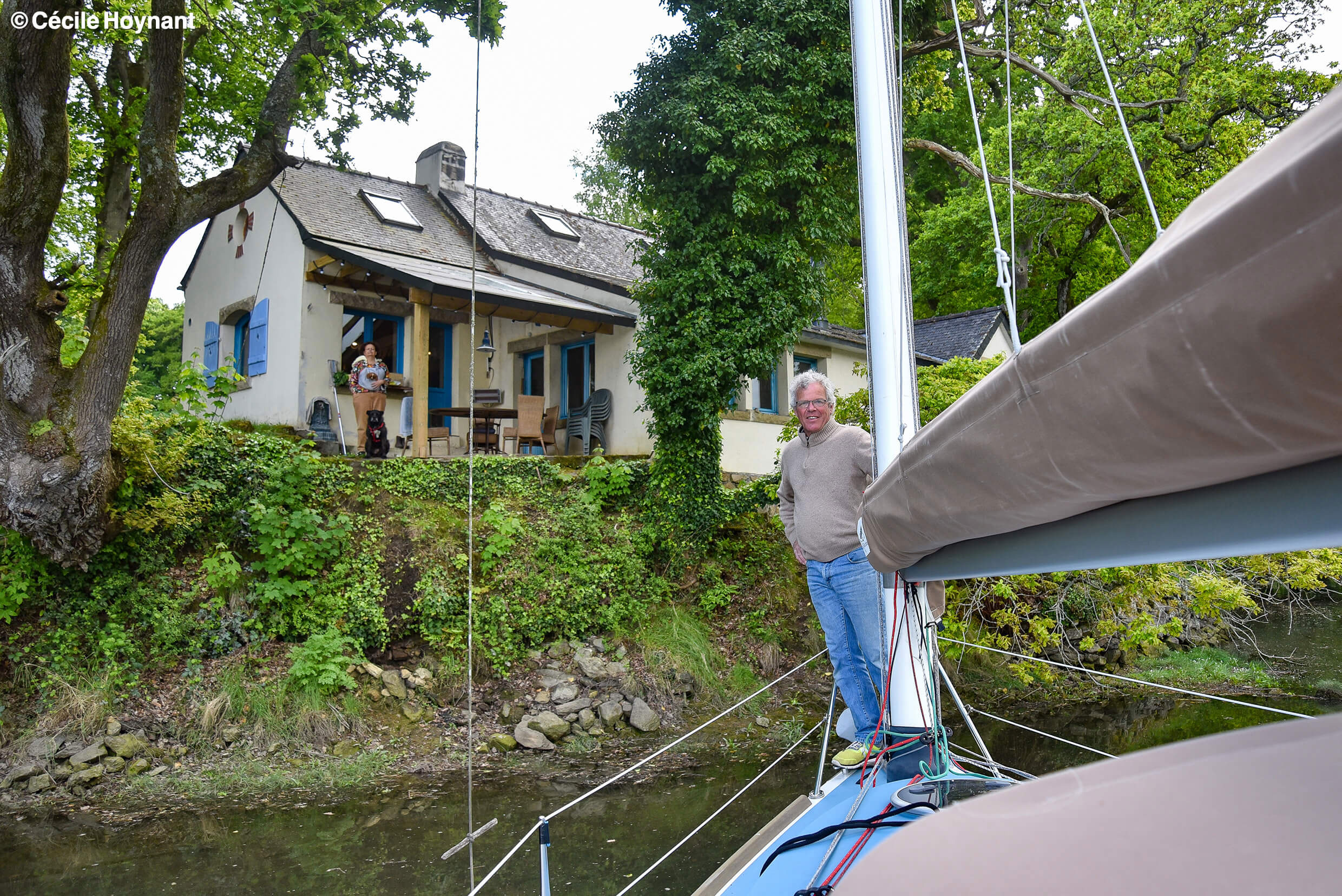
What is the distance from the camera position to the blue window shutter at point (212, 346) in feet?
51.6

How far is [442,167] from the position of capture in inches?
715

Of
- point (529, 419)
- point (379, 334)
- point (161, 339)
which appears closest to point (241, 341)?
point (379, 334)

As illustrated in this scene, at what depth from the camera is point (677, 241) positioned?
1166cm

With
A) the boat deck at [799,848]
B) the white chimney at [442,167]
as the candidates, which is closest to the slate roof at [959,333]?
the white chimney at [442,167]

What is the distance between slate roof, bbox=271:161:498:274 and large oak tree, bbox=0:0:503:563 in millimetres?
3745

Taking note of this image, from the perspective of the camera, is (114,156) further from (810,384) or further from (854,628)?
(854,628)

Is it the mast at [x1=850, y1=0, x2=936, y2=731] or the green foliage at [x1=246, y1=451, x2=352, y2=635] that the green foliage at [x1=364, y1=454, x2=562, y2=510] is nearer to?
the green foliage at [x1=246, y1=451, x2=352, y2=635]

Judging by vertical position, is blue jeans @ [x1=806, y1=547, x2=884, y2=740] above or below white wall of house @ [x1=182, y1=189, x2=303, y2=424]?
below

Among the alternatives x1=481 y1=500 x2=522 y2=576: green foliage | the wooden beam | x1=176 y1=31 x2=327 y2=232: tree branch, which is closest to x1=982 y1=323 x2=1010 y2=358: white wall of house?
the wooden beam

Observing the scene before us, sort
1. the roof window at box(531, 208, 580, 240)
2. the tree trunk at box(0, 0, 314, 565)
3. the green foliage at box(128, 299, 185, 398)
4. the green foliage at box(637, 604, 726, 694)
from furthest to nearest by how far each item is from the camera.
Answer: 1. the green foliage at box(128, 299, 185, 398)
2. the roof window at box(531, 208, 580, 240)
3. the green foliage at box(637, 604, 726, 694)
4. the tree trunk at box(0, 0, 314, 565)

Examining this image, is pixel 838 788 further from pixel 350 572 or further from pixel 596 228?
pixel 596 228

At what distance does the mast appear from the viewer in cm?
411

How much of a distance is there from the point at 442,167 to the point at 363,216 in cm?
316

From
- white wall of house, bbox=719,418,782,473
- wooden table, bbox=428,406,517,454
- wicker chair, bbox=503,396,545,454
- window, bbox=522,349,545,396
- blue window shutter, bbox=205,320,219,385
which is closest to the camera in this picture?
wooden table, bbox=428,406,517,454
